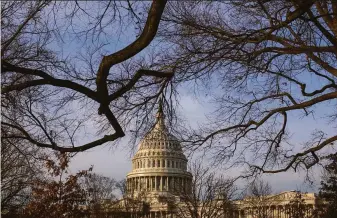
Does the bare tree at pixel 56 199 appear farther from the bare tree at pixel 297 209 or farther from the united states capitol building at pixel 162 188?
the bare tree at pixel 297 209

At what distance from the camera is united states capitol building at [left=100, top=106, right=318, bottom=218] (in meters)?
10.9

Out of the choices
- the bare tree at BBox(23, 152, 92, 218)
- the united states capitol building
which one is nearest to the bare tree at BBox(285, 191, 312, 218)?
the united states capitol building

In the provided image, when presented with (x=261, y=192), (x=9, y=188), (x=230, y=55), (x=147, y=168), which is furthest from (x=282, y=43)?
(x=147, y=168)

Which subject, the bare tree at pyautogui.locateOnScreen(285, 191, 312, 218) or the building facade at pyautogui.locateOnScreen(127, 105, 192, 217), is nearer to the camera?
the bare tree at pyautogui.locateOnScreen(285, 191, 312, 218)

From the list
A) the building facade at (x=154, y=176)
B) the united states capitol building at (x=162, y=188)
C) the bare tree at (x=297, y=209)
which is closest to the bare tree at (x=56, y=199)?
the united states capitol building at (x=162, y=188)

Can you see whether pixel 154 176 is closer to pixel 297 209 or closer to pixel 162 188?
pixel 162 188

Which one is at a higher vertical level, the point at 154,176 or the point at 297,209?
the point at 154,176

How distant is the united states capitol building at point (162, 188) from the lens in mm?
10931

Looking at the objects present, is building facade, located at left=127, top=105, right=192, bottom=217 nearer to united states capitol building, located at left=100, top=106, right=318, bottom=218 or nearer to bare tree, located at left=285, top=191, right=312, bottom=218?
united states capitol building, located at left=100, top=106, right=318, bottom=218

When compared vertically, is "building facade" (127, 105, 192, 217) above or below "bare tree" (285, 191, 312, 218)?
above

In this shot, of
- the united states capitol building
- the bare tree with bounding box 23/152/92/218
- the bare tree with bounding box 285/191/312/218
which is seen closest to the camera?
the united states capitol building

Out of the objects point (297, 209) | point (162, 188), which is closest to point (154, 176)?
point (162, 188)

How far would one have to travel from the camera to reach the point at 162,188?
305 feet

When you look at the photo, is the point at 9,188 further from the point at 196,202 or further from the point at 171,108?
the point at 196,202
